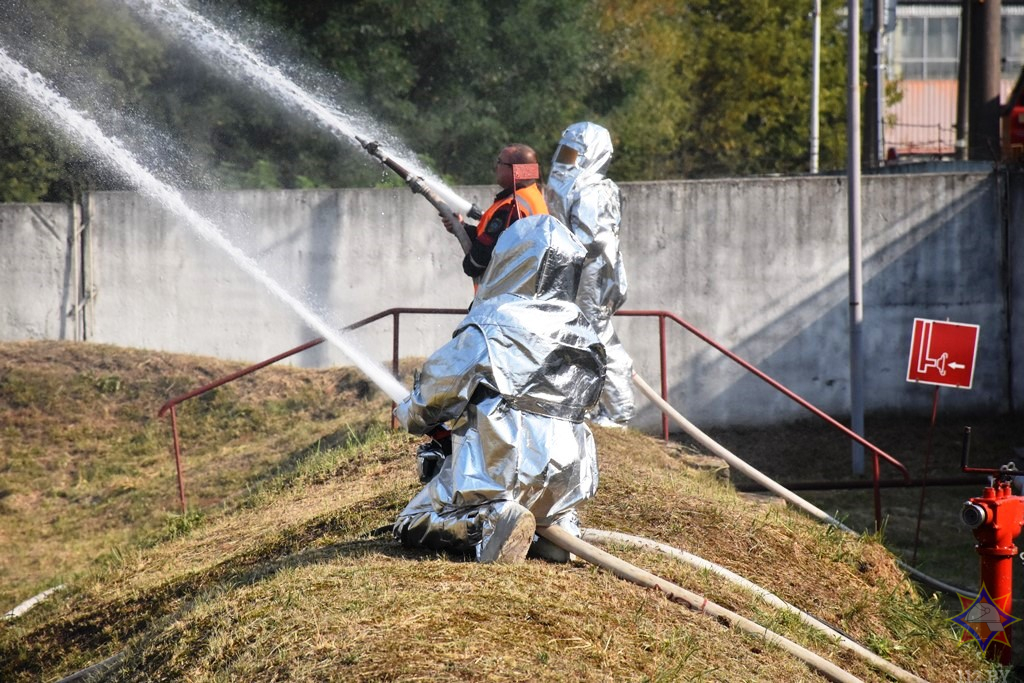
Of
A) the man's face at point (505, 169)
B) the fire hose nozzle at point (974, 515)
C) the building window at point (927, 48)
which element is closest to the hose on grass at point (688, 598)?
the fire hose nozzle at point (974, 515)

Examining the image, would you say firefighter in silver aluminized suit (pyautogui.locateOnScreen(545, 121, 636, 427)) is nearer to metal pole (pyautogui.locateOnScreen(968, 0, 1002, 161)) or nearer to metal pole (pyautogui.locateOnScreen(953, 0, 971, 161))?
metal pole (pyautogui.locateOnScreen(968, 0, 1002, 161))

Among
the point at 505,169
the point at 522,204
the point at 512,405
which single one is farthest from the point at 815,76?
the point at 512,405

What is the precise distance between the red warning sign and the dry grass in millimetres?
2119

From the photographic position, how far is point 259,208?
1402 cm

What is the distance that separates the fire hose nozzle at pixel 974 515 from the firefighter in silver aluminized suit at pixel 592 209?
3.17 m

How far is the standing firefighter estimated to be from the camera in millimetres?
7656

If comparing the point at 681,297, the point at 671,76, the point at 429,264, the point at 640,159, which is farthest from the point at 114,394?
the point at 671,76

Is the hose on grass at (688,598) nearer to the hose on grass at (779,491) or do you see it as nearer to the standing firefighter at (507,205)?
the standing firefighter at (507,205)

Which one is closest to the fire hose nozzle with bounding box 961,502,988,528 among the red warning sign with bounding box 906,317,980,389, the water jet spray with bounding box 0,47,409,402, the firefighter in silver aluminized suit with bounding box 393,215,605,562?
the firefighter in silver aluminized suit with bounding box 393,215,605,562

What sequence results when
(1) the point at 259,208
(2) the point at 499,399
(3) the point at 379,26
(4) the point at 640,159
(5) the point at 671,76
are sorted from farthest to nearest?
(5) the point at 671,76 → (4) the point at 640,159 → (3) the point at 379,26 → (1) the point at 259,208 → (2) the point at 499,399

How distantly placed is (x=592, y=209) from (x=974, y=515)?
11.4 feet

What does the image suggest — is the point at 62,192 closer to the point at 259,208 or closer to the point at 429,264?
the point at 259,208

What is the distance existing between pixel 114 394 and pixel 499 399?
8405 millimetres

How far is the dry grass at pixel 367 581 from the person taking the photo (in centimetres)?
507
